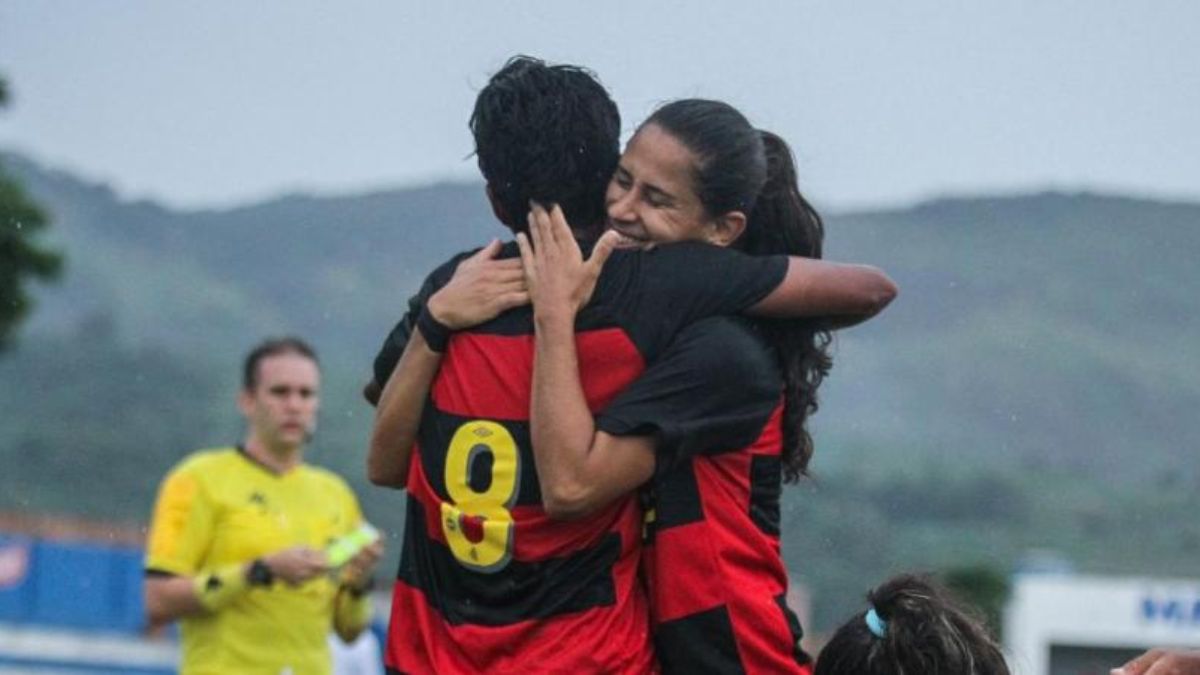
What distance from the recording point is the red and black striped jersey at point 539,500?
3436 millimetres

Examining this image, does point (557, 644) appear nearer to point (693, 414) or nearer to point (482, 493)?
point (482, 493)

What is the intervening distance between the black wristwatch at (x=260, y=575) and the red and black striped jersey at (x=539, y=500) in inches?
144

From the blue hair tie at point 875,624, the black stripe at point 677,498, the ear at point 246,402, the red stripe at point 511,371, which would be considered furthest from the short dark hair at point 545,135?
the ear at point 246,402

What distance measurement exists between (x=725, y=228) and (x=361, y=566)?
3866 millimetres

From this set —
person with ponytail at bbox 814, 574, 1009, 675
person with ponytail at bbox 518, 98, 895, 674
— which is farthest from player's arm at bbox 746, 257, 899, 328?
person with ponytail at bbox 814, 574, 1009, 675

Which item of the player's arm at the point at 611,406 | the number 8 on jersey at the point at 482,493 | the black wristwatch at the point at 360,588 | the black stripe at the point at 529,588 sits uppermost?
the player's arm at the point at 611,406

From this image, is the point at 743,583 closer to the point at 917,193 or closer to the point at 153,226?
the point at 917,193

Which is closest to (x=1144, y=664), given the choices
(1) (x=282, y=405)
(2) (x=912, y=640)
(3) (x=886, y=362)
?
(2) (x=912, y=640)

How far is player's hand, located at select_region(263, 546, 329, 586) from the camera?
7.12 m

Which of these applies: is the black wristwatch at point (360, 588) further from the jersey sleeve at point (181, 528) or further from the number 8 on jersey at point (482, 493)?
the number 8 on jersey at point (482, 493)

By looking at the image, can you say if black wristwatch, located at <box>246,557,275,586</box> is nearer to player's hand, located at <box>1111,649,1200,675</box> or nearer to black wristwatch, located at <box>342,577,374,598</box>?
black wristwatch, located at <box>342,577,374,598</box>

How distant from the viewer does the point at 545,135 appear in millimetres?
3416

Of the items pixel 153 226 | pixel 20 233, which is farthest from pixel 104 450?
pixel 20 233

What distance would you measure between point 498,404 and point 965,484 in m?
17.0
